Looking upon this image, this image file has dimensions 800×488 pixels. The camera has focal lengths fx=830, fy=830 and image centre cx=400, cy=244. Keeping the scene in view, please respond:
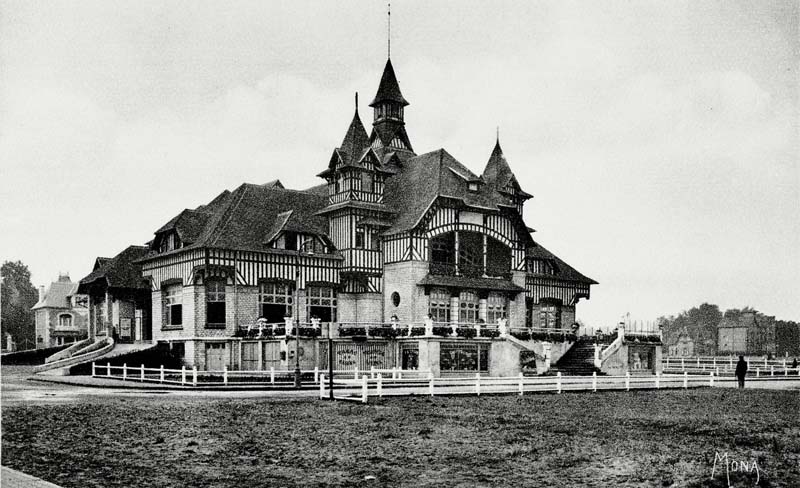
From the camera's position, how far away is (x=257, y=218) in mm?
48438

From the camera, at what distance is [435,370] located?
139 feet

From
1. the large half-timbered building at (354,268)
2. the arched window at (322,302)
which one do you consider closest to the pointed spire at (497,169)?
the large half-timbered building at (354,268)

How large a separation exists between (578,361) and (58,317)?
62.9 meters

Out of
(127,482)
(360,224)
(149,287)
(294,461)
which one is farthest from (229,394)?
(149,287)

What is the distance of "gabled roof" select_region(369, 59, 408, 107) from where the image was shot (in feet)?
199

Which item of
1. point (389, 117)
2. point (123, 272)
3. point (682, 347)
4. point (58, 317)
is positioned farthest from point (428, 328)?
point (682, 347)

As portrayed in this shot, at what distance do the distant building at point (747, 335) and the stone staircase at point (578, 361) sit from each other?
277 feet

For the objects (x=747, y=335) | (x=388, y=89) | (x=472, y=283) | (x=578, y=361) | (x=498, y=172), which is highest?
(x=388, y=89)

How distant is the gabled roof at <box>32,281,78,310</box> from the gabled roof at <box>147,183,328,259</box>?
44102 millimetres

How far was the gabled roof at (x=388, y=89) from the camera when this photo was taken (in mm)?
60581

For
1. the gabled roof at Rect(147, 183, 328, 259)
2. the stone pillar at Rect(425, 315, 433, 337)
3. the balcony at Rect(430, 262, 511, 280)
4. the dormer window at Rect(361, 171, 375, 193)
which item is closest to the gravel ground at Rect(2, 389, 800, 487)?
the stone pillar at Rect(425, 315, 433, 337)

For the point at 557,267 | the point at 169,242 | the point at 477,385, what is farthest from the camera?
the point at 557,267

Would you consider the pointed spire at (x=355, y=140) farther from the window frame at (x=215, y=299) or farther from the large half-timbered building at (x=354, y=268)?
the window frame at (x=215, y=299)

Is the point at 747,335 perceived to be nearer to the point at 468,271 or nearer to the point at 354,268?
the point at 468,271
